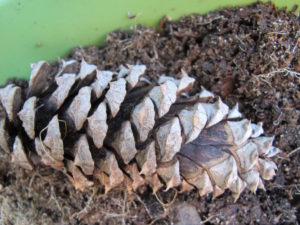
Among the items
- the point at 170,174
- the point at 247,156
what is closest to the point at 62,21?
the point at 170,174

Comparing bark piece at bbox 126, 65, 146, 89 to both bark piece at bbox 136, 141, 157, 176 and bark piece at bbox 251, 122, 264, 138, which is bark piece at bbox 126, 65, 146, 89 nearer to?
bark piece at bbox 136, 141, 157, 176

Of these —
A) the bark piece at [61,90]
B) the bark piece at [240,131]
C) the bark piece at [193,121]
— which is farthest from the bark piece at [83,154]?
the bark piece at [240,131]

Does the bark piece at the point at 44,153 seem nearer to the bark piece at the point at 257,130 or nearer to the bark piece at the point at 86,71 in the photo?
the bark piece at the point at 86,71

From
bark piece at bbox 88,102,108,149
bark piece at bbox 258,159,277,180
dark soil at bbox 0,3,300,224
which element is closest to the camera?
bark piece at bbox 88,102,108,149

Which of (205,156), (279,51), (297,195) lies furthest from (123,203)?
(279,51)

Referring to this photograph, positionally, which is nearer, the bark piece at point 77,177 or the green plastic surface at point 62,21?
the bark piece at point 77,177

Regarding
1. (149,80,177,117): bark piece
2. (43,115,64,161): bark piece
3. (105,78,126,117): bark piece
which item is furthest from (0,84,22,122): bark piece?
(149,80,177,117): bark piece

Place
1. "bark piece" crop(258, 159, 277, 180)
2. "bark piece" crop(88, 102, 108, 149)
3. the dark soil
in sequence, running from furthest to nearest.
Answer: the dark soil, "bark piece" crop(258, 159, 277, 180), "bark piece" crop(88, 102, 108, 149)
